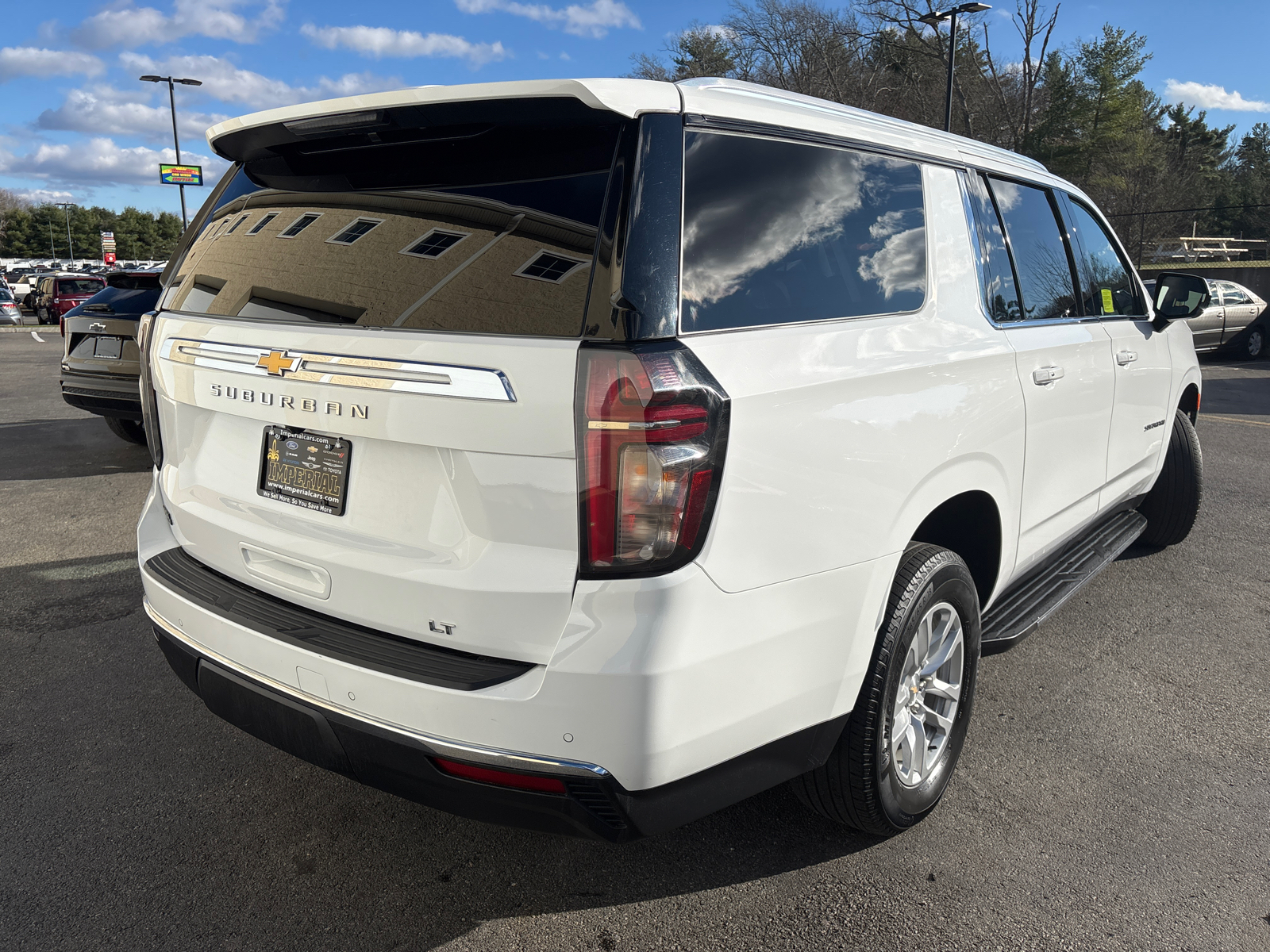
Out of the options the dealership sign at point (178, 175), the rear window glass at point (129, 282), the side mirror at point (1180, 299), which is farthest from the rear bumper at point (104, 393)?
the dealership sign at point (178, 175)

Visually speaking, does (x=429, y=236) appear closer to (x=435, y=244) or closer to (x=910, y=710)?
(x=435, y=244)

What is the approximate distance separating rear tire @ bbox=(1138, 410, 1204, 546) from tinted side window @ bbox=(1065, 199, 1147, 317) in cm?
102

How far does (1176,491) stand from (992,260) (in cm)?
292

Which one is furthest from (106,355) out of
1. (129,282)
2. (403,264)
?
(403,264)

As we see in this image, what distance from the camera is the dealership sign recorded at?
3788cm

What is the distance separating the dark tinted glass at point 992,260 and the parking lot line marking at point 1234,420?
29.0ft

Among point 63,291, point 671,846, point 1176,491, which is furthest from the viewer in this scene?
point 63,291

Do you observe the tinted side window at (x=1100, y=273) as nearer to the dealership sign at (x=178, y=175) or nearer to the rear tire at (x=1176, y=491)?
the rear tire at (x=1176, y=491)

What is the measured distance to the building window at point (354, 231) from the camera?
86.5 inches

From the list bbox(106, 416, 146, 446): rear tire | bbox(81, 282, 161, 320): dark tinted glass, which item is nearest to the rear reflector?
bbox(81, 282, 161, 320): dark tinted glass

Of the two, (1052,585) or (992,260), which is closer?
(992,260)

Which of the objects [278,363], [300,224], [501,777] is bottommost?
[501,777]

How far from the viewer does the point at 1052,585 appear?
3.51m

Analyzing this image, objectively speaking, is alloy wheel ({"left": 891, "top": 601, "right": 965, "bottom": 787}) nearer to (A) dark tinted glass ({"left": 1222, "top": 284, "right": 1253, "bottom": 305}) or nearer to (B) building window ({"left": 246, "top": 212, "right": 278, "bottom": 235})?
(B) building window ({"left": 246, "top": 212, "right": 278, "bottom": 235})
